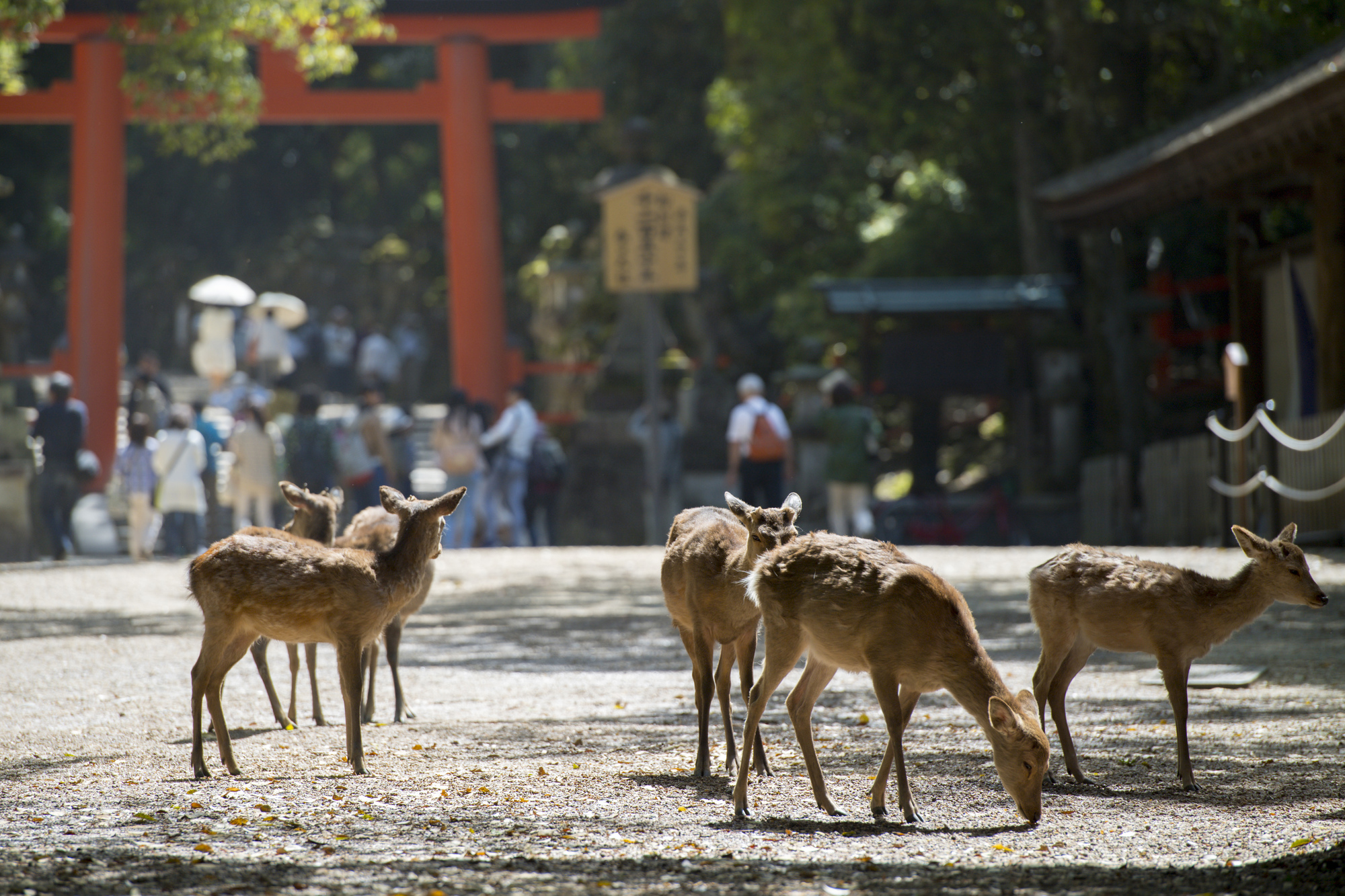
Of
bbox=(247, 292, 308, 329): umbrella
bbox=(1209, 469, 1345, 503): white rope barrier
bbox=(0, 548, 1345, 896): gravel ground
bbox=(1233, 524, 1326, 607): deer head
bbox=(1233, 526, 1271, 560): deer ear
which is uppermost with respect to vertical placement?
bbox=(247, 292, 308, 329): umbrella

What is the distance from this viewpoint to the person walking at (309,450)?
15.6 metres

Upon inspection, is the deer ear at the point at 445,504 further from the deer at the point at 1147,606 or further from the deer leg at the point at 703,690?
the deer at the point at 1147,606

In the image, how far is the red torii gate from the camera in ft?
69.3

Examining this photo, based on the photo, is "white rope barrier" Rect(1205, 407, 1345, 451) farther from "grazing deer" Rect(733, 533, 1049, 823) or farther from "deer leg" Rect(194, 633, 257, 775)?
"deer leg" Rect(194, 633, 257, 775)

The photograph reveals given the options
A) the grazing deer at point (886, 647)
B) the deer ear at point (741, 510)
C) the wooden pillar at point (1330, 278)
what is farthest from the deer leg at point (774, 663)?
the wooden pillar at point (1330, 278)

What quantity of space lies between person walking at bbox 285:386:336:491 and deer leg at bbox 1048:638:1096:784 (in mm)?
10821

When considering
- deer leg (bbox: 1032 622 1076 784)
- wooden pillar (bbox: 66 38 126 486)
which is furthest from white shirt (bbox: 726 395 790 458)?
deer leg (bbox: 1032 622 1076 784)

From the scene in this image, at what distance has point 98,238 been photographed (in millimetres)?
21469

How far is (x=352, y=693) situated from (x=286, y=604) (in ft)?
1.46

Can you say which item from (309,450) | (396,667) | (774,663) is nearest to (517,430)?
(309,450)

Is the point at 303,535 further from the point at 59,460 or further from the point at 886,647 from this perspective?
the point at 59,460

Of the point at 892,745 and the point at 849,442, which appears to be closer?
the point at 892,745

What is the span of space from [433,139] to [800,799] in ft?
108

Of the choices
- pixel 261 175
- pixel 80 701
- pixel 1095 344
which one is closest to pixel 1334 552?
pixel 1095 344
